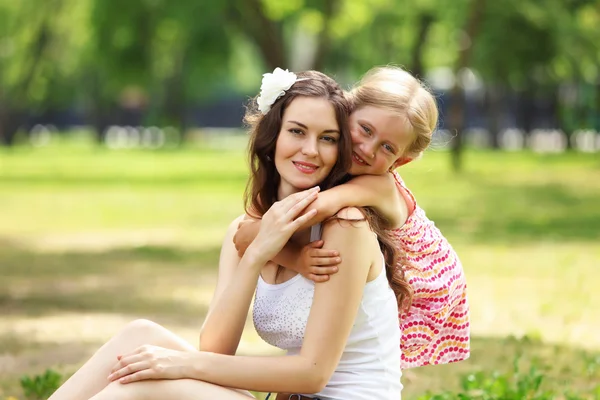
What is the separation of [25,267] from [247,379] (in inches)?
385

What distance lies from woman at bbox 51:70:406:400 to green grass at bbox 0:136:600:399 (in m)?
2.33

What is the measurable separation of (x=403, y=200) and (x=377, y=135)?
1.10 ft

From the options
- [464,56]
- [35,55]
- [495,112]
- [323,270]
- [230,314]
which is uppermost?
[35,55]

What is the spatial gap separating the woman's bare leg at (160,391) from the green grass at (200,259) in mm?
2864

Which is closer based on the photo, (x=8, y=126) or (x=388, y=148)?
(x=388, y=148)

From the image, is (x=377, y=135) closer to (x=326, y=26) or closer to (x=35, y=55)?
(x=326, y=26)

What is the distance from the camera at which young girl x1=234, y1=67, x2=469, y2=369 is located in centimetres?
430

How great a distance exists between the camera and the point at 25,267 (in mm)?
13336

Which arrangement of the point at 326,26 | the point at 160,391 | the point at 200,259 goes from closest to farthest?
the point at 160,391 < the point at 200,259 < the point at 326,26

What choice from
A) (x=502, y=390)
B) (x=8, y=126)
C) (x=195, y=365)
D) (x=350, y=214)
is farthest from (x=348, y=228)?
(x=8, y=126)

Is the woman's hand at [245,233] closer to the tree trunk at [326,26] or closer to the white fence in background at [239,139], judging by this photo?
the tree trunk at [326,26]

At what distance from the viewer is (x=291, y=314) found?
13.4ft

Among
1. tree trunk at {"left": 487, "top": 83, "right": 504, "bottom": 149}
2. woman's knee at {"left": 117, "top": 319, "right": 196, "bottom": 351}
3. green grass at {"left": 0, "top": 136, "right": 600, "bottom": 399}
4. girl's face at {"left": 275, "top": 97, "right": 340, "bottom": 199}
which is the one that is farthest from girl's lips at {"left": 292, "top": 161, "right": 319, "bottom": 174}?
tree trunk at {"left": 487, "top": 83, "right": 504, "bottom": 149}

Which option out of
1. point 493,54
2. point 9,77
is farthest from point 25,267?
point 9,77
